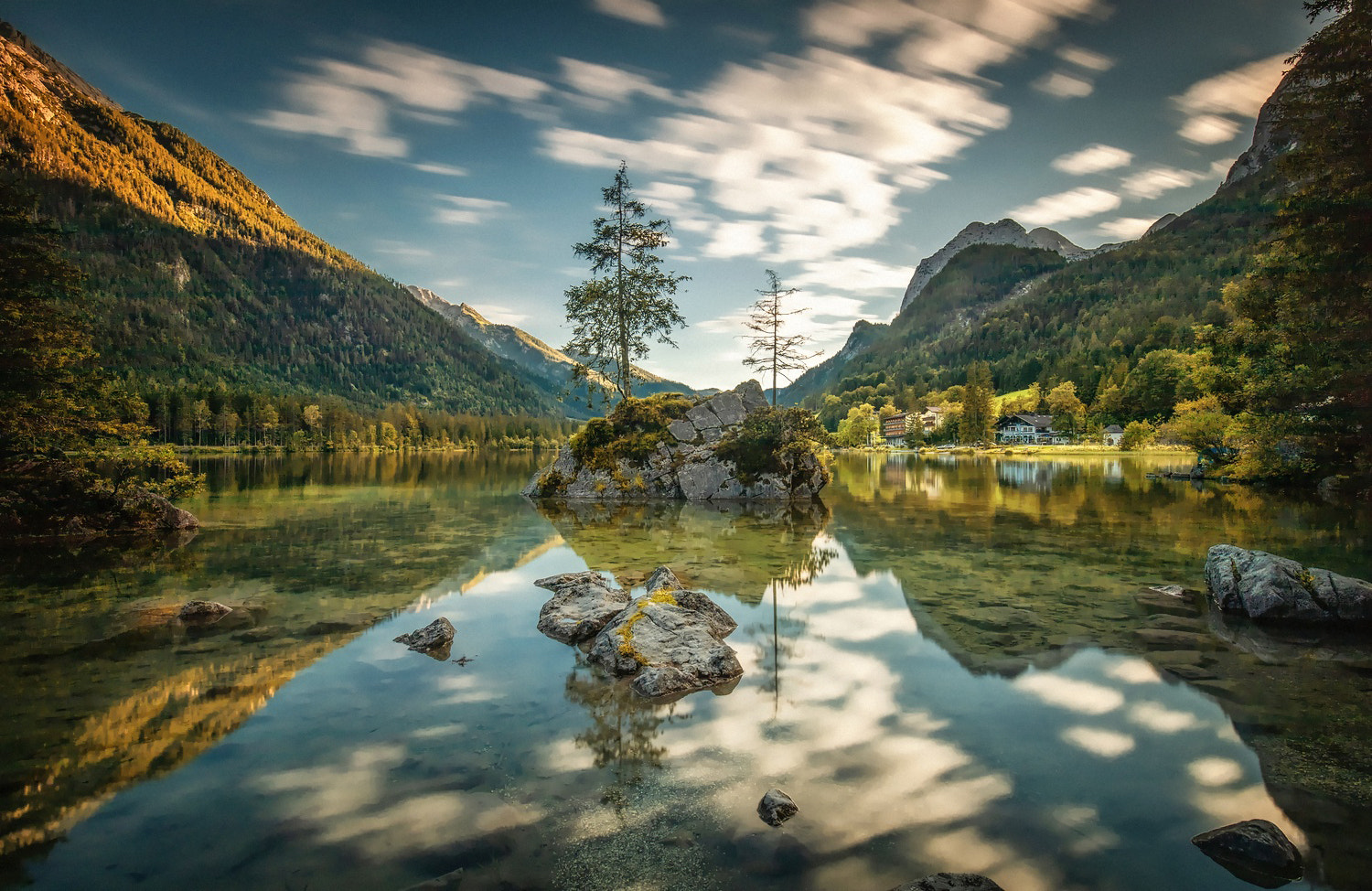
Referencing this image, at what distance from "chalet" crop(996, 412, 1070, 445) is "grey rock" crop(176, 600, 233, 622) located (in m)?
152

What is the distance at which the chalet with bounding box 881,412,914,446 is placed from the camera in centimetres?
17560

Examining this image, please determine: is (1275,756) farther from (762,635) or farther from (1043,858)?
(762,635)

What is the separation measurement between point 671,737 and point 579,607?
5.52 meters

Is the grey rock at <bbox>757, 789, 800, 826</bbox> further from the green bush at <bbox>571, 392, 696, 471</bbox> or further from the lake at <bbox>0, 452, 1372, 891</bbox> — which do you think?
the green bush at <bbox>571, 392, 696, 471</bbox>

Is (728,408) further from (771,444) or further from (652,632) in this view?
(652,632)

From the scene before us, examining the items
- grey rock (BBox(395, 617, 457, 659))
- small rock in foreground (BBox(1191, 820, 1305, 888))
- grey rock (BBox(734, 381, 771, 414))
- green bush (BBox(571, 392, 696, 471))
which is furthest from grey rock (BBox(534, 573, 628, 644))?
grey rock (BBox(734, 381, 771, 414))

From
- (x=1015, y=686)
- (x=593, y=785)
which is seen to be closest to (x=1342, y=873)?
(x=1015, y=686)

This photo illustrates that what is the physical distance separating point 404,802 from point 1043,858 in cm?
608

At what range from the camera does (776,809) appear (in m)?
5.88

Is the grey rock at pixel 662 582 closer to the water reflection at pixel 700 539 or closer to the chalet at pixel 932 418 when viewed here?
the water reflection at pixel 700 539

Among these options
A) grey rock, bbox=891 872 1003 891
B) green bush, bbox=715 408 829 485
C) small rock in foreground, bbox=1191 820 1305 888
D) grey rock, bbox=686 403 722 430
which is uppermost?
grey rock, bbox=686 403 722 430

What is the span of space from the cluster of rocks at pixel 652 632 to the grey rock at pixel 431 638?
71.1 inches

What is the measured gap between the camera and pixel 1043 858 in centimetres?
529

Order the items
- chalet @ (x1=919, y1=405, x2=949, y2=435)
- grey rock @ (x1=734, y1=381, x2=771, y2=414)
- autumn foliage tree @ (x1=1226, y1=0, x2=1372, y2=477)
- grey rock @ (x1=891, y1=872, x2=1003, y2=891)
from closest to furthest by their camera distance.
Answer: grey rock @ (x1=891, y1=872, x2=1003, y2=891) < autumn foliage tree @ (x1=1226, y1=0, x2=1372, y2=477) < grey rock @ (x1=734, y1=381, x2=771, y2=414) < chalet @ (x1=919, y1=405, x2=949, y2=435)
